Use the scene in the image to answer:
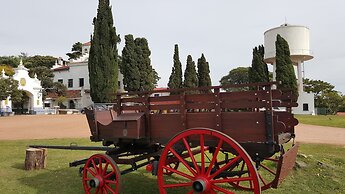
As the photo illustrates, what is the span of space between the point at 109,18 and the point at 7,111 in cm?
1882

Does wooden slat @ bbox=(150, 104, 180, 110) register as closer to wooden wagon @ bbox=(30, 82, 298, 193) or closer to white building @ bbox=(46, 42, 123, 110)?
wooden wagon @ bbox=(30, 82, 298, 193)

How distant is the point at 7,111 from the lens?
41.3m

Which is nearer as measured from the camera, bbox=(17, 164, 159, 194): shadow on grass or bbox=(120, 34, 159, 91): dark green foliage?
bbox=(17, 164, 159, 194): shadow on grass

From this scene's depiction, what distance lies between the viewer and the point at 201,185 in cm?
381

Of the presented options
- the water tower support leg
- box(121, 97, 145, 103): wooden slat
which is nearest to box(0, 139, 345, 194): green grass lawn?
box(121, 97, 145, 103): wooden slat

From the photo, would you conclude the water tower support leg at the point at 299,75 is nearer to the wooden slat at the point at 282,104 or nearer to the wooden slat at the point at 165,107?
the wooden slat at the point at 282,104

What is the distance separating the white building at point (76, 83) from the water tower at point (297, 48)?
85.7ft

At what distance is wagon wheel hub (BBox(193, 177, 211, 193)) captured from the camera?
12.4ft

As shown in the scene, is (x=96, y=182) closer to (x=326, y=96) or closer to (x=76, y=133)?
(x=76, y=133)

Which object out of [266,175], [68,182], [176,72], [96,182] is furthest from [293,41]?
[96,182]

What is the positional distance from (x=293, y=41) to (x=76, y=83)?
124 feet

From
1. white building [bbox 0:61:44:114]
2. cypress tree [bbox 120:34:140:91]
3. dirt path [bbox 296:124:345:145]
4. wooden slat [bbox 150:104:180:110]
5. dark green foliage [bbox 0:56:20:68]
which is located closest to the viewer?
wooden slat [bbox 150:104:180:110]

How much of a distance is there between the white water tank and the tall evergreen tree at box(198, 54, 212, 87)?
9.36m

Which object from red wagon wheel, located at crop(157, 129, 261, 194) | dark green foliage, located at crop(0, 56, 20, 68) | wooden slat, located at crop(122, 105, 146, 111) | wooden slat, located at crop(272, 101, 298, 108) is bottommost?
red wagon wheel, located at crop(157, 129, 261, 194)
